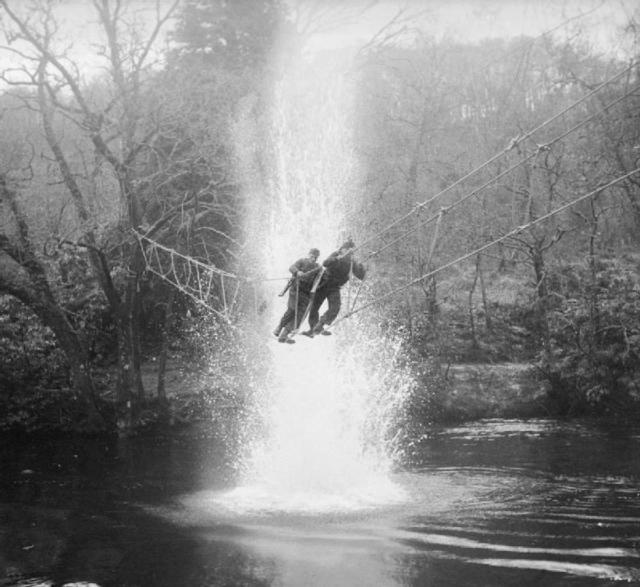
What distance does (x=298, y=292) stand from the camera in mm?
16047

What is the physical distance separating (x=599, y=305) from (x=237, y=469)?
1344 centimetres

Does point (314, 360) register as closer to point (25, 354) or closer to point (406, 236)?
point (406, 236)

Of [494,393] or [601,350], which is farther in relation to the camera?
[494,393]

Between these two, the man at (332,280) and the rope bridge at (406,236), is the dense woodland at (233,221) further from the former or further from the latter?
the man at (332,280)

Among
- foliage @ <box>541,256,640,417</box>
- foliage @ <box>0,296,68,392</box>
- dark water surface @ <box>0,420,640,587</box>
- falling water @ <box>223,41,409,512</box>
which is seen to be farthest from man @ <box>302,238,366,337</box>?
foliage @ <box>0,296,68,392</box>

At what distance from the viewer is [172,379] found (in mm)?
29203

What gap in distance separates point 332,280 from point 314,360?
28.9 ft

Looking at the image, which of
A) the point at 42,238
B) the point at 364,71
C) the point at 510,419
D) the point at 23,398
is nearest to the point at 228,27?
the point at 364,71

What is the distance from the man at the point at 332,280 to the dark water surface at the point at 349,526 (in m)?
3.66

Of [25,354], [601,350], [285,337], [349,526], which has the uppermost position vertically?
[25,354]

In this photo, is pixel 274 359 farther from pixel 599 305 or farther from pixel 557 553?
pixel 557 553

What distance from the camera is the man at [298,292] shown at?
15.7m

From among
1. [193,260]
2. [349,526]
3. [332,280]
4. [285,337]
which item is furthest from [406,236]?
[349,526]

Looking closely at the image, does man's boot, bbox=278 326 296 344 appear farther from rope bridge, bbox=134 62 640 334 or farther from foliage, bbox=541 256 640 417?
foliage, bbox=541 256 640 417
